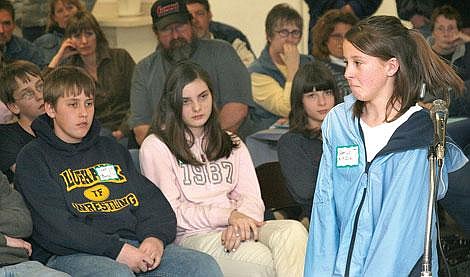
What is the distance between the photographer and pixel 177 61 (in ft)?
17.3

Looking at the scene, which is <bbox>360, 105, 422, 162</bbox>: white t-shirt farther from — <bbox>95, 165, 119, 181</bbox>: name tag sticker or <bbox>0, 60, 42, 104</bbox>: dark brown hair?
<bbox>0, 60, 42, 104</bbox>: dark brown hair

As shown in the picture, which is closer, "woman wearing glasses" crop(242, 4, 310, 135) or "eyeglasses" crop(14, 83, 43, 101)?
"eyeglasses" crop(14, 83, 43, 101)

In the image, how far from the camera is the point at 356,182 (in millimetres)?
3000

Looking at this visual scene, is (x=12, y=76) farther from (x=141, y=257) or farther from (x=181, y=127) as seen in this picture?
(x=141, y=257)

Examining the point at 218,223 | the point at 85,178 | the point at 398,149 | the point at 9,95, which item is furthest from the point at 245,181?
the point at 398,149

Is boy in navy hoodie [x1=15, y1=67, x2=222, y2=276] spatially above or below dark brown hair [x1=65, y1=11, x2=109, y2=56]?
below

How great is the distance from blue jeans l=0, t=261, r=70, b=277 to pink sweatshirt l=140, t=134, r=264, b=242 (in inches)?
27.4

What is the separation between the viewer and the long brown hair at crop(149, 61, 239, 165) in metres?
4.20

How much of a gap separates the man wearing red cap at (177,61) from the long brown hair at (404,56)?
2.28m

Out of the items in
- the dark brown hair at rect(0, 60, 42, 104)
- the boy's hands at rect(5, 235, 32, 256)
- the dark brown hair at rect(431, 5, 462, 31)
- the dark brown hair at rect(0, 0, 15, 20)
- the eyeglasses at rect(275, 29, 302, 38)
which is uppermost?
the dark brown hair at rect(0, 0, 15, 20)

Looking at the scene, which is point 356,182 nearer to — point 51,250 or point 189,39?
point 51,250

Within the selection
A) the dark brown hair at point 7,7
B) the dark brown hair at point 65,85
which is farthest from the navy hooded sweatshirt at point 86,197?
the dark brown hair at point 7,7

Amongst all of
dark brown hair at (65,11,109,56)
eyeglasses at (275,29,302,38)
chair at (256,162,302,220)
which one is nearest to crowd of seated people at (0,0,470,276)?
chair at (256,162,302,220)

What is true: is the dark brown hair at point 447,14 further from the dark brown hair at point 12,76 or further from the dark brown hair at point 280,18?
the dark brown hair at point 12,76
